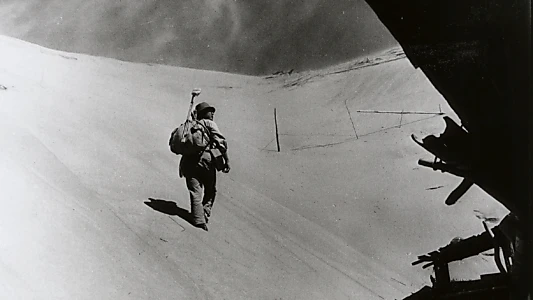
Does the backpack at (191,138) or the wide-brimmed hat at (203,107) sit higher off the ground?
the wide-brimmed hat at (203,107)

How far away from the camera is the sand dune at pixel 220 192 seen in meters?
2.39

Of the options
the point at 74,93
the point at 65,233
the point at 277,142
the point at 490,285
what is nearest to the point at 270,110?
the point at 277,142

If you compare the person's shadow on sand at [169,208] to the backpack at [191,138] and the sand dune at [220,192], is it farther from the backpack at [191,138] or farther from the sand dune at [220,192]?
the backpack at [191,138]

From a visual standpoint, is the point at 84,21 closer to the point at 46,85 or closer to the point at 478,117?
the point at 46,85

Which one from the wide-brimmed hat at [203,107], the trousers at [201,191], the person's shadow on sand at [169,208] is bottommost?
the person's shadow on sand at [169,208]

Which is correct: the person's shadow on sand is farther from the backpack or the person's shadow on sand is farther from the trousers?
the backpack

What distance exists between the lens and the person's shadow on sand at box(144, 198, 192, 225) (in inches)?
103

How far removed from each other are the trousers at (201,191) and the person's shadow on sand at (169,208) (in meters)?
0.04

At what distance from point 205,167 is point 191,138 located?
6.9 inches

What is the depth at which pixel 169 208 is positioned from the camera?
2.65 m

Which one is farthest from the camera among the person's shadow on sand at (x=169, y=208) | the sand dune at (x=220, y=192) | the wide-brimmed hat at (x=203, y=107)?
the wide-brimmed hat at (x=203, y=107)

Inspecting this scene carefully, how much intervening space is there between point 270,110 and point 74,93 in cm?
106

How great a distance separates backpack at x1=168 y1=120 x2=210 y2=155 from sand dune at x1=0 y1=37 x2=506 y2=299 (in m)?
0.09

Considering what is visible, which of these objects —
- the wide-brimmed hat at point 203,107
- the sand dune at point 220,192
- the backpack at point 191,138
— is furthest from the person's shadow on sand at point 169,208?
the wide-brimmed hat at point 203,107
